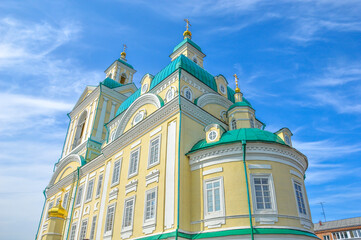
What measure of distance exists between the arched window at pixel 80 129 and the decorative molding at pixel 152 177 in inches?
586

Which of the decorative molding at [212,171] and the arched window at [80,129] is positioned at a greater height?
the arched window at [80,129]

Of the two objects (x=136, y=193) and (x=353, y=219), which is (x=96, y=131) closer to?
(x=136, y=193)

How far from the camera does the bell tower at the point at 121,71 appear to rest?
3334 centimetres

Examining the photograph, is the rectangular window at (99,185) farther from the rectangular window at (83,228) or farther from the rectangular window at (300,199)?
the rectangular window at (300,199)

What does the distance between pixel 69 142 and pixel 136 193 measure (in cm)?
1591

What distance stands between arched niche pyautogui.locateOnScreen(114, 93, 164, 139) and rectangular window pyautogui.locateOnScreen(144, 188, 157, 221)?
5154 mm

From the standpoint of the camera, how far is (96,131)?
25672mm

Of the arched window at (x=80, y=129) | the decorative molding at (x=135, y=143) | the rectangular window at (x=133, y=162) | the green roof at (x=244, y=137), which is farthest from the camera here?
the arched window at (x=80, y=129)

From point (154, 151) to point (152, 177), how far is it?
1.66 meters

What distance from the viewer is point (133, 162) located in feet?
57.5

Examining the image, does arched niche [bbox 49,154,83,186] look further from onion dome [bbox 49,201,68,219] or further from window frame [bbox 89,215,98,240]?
window frame [bbox 89,215,98,240]

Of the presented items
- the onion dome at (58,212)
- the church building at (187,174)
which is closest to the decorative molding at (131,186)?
the church building at (187,174)

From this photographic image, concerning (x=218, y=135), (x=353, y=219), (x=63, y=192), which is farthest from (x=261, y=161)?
(x=353, y=219)

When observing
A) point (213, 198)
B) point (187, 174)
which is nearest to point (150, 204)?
point (187, 174)
